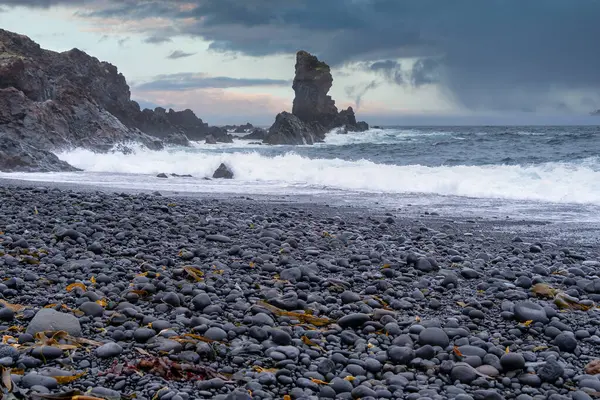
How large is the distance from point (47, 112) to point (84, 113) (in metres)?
3.90

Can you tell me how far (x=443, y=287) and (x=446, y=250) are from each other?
5.61 feet

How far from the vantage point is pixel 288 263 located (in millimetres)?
5922

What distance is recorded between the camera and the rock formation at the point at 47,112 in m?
20.8

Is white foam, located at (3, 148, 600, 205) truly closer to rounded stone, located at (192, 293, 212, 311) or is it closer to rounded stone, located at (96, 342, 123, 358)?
rounded stone, located at (192, 293, 212, 311)

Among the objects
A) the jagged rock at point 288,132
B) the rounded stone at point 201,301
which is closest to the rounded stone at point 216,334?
the rounded stone at point 201,301

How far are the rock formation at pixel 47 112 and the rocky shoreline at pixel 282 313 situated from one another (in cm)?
1446

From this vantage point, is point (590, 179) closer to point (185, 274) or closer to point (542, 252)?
point (542, 252)

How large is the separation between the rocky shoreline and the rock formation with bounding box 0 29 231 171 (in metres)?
14.5

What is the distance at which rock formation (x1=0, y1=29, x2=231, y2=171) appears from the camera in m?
20.8

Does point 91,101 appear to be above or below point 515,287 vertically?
above

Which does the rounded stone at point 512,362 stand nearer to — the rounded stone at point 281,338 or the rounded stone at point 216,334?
the rounded stone at point 281,338

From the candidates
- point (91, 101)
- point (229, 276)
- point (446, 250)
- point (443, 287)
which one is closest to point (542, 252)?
point (446, 250)

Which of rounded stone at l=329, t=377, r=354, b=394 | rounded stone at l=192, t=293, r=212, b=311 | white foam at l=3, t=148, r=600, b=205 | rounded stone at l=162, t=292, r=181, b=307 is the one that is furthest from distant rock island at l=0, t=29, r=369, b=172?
rounded stone at l=329, t=377, r=354, b=394

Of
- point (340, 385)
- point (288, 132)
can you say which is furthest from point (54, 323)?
point (288, 132)
